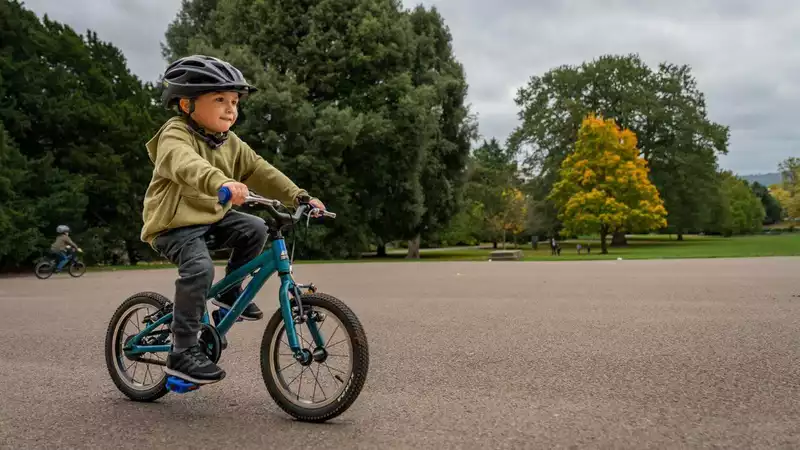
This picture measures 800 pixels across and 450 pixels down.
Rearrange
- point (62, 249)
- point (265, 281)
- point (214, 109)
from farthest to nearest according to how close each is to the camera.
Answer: point (62, 249) → point (214, 109) → point (265, 281)

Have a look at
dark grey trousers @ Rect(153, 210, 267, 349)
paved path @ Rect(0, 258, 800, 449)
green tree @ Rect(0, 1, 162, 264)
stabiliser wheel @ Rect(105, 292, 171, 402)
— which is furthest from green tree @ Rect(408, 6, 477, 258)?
dark grey trousers @ Rect(153, 210, 267, 349)

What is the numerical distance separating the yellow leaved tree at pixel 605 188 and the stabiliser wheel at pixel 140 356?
1273 inches

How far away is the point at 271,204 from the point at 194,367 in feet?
3.11

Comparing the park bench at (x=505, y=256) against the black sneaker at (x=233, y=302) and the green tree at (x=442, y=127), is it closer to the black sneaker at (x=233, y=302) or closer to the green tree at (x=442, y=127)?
the green tree at (x=442, y=127)

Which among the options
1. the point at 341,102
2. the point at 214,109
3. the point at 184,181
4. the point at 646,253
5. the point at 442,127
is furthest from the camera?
the point at 442,127

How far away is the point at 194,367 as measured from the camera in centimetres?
346

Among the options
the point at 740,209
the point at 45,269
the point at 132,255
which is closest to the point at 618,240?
the point at 132,255

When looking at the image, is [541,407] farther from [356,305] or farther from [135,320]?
[356,305]

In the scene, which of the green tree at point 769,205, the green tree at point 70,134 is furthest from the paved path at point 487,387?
the green tree at point 769,205

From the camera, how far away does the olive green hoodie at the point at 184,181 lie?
335 centimetres

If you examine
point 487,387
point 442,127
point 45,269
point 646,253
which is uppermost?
point 442,127

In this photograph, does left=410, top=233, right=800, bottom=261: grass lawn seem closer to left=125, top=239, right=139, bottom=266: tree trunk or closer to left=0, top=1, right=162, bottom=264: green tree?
left=125, top=239, right=139, bottom=266: tree trunk

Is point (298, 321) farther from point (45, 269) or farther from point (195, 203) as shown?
point (45, 269)

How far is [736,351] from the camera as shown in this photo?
5.24m
